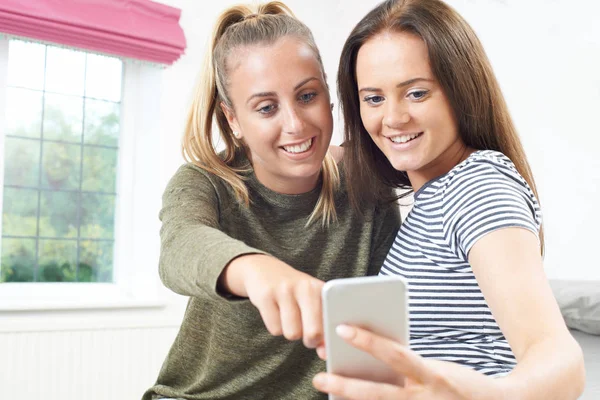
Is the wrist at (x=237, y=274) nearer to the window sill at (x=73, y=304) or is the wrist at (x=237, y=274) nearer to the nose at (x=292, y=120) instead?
the nose at (x=292, y=120)

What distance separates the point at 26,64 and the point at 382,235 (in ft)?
8.68

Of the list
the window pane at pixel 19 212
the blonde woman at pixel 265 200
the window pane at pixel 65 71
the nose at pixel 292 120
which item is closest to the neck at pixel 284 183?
the blonde woman at pixel 265 200

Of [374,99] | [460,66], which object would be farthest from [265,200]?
[460,66]

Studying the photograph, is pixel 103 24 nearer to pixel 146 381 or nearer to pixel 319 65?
pixel 146 381

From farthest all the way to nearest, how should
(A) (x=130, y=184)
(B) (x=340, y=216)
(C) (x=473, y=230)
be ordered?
(A) (x=130, y=184) → (B) (x=340, y=216) → (C) (x=473, y=230)

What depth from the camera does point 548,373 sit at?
59 centimetres

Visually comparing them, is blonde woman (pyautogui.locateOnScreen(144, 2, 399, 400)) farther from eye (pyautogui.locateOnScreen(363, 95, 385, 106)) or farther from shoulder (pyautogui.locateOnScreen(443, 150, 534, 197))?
shoulder (pyautogui.locateOnScreen(443, 150, 534, 197))

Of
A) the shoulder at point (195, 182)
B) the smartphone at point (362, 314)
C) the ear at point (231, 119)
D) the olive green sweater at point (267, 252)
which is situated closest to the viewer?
the smartphone at point (362, 314)

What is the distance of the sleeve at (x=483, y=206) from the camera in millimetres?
A: 741

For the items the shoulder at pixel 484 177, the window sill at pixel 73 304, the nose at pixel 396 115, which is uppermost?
the nose at pixel 396 115

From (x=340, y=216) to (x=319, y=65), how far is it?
30 centimetres

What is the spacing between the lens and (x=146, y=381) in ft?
10.5

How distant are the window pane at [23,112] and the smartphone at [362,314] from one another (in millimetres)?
3138

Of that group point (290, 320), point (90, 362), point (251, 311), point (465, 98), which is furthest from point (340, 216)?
point (90, 362)
